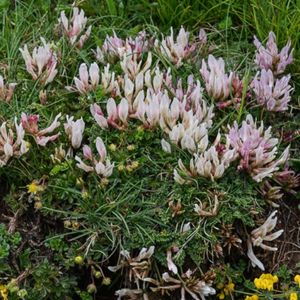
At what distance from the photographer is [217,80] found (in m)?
3.79

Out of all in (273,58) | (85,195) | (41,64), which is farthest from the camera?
(273,58)

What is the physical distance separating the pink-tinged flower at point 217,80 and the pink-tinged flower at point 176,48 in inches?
7.4

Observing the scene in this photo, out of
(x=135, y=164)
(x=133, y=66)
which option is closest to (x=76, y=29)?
(x=133, y=66)

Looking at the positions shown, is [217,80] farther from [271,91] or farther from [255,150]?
[255,150]

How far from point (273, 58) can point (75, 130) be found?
100 cm

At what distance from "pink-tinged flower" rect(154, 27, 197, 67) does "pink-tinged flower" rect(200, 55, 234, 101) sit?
0.19 meters

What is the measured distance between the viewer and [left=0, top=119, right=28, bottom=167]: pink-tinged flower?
11.7 ft

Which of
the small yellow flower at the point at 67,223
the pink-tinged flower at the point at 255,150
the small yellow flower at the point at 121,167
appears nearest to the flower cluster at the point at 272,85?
the pink-tinged flower at the point at 255,150

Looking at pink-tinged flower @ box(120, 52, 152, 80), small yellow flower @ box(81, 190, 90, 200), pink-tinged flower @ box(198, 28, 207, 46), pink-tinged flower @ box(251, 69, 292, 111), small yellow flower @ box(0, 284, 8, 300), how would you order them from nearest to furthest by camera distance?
small yellow flower @ box(0, 284, 8, 300)
small yellow flower @ box(81, 190, 90, 200)
pink-tinged flower @ box(251, 69, 292, 111)
pink-tinged flower @ box(120, 52, 152, 80)
pink-tinged flower @ box(198, 28, 207, 46)

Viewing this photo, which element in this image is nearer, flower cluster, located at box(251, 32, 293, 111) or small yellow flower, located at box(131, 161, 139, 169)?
small yellow flower, located at box(131, 161, 139, 169)

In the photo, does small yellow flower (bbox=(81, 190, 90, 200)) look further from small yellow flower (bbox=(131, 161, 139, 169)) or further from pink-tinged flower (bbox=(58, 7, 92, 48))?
pink-tinged flower (bbox=(58, 7, 92, 48))

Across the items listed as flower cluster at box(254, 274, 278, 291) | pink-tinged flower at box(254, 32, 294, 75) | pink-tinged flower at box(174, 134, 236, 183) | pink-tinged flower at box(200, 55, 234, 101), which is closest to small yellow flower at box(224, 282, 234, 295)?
flower cluster at box(254, 274, 278, 291)

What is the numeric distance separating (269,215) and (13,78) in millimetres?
1289

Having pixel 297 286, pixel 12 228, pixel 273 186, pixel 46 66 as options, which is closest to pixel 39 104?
pixel 46 66
